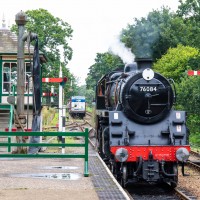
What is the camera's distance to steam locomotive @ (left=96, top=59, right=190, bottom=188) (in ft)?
43.0

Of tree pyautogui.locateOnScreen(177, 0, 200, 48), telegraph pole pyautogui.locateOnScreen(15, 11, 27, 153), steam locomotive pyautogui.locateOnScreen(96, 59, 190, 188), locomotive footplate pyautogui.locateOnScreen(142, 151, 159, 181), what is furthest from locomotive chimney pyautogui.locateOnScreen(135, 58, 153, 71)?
tree pyautogui.locateOnScreen(177, 0, 200, 48)

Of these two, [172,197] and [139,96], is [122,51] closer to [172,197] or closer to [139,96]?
[139,96]

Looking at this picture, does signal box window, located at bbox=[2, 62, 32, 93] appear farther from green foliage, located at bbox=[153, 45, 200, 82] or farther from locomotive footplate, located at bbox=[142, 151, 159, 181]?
green foliage, located at bbox=[153, 45, 200, 82]

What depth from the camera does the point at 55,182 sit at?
35.4ft

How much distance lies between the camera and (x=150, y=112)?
13781mm

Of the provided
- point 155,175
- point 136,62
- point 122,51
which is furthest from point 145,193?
point 122,51

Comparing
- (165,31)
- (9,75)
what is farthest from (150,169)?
(165,31)

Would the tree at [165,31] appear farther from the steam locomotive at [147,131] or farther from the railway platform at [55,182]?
the railway platform at [55,182]

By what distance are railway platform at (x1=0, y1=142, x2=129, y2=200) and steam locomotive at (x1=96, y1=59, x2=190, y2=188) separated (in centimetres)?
79

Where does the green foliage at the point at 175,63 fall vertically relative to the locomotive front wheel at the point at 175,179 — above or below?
above

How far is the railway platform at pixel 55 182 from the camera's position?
9.30 meters

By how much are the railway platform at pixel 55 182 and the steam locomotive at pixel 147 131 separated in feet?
2.58

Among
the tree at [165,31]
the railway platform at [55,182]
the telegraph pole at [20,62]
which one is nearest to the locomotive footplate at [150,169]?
the railway platform at [55,182]

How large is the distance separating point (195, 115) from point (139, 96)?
17079 millimetres
